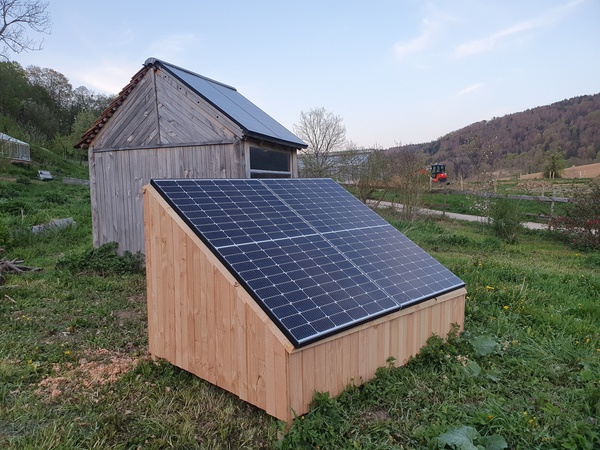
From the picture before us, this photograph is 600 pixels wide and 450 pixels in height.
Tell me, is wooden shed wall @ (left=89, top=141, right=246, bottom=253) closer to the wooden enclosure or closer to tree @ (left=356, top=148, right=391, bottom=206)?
the wooden enclosure

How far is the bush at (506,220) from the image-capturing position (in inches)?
529

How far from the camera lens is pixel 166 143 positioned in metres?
8.88

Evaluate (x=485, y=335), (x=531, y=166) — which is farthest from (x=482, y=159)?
(x=531, y=166)

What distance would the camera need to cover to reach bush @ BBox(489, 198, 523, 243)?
44.1ft

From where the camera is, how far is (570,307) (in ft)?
18.9

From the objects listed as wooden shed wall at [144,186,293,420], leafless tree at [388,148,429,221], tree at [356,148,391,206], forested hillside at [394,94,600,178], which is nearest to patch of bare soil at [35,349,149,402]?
wooden shed wall at [144,186,293,420]

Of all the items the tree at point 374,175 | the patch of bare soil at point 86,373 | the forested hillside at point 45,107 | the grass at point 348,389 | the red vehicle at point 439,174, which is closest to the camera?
the grass at point 348,389

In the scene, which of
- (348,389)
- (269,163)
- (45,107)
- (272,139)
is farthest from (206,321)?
(45,107)

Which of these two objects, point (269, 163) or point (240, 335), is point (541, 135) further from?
point (240, 335)

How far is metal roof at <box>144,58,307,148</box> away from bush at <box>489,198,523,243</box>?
320 inches

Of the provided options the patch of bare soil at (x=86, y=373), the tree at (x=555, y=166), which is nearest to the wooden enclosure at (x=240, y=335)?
the patch of bare soil at (x=86, y=373)

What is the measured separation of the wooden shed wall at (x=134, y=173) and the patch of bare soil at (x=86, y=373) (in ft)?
14.1

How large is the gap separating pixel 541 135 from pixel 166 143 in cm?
5777

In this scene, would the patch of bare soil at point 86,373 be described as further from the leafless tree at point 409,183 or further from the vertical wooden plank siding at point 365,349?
the leafless tree at point 409,183
